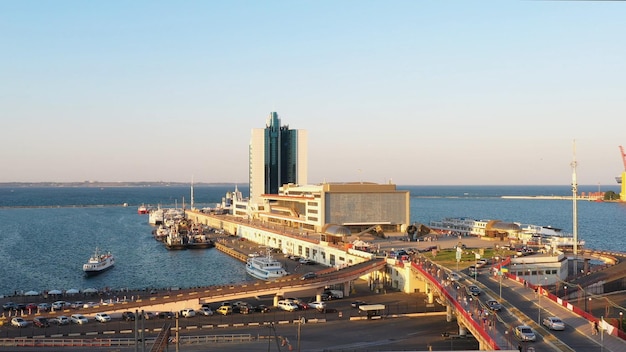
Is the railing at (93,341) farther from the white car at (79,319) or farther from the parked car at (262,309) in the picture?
the parked car at (262,309)

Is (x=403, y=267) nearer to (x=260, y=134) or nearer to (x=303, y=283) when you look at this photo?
(x=303, y=283)

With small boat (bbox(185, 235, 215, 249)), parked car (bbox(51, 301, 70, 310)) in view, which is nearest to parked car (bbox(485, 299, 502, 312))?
parked car (bbox(51, 301, 70, 310))

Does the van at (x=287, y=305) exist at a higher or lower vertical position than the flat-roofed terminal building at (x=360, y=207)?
lower

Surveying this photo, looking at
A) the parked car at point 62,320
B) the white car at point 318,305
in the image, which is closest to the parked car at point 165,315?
the parked car at point 62,320

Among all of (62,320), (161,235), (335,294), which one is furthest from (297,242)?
(62,320)

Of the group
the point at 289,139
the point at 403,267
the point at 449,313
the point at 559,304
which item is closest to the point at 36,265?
the point at 403,267
